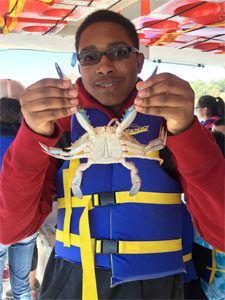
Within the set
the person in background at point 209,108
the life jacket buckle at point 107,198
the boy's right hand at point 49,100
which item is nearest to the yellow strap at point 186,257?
the life jacket buckle at point 107,198

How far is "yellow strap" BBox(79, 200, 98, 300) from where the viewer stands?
1.15 meters

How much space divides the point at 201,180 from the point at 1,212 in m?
0.62

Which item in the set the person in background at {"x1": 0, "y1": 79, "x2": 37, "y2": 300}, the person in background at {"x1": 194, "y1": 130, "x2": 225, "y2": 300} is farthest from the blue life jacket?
the person in background at {"x1": 194, "y1": 130, "x2": 225, "y2": 300}

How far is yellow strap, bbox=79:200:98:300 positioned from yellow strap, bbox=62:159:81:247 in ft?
0.23

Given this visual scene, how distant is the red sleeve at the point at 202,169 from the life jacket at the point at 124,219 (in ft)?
0.46

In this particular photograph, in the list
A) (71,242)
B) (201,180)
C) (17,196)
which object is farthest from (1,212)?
(201,180)

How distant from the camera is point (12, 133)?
7.47 feet

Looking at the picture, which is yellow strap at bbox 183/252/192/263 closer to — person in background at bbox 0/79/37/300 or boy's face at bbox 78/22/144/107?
Result: boy's face at bbox 78/22/144/107

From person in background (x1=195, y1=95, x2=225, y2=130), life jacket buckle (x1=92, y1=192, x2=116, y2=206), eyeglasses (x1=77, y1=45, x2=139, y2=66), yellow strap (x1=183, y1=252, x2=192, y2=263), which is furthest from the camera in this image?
person in background (x1=195, y1=95, x2=225, y2=130)

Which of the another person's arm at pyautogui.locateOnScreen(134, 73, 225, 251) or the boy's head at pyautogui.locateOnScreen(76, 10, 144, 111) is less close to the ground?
the boy's head at pyautogui.locateOnScreen(76, 10, 144, 111)

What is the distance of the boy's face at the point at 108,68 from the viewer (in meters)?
1.12

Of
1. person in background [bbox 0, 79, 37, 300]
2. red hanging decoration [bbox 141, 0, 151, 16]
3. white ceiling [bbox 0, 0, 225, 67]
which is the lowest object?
person in background [bbox 0, 79, 37, 300]

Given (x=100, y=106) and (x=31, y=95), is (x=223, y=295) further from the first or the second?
(x=31, y=95)

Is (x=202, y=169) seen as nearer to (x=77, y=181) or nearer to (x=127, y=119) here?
(x=127, y=119)
